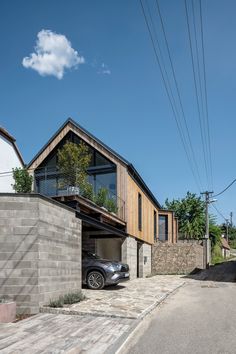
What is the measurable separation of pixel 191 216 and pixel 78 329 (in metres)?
41.3

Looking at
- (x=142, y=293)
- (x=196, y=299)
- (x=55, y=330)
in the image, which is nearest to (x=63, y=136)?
(x=142, y=293)

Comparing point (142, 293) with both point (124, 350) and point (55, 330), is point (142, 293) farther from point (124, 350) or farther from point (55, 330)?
point (124, 350)

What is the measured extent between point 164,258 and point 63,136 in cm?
1309

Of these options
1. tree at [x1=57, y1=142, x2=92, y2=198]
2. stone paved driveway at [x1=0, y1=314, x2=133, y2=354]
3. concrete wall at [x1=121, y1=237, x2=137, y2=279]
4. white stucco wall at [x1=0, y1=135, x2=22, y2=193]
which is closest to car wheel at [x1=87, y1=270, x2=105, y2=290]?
tree at [x1=57, y1=142, x2=92, y2=198]

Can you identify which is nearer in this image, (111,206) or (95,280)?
(95,280)

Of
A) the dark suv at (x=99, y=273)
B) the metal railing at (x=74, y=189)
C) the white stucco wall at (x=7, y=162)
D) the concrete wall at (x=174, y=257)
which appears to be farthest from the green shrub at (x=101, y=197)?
the concrete wall at (x=174, y=257)

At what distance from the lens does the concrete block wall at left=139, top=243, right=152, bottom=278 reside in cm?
2578

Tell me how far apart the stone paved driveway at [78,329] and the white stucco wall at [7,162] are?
7.52 meters

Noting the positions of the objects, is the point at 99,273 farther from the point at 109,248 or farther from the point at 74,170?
the point at 109,248

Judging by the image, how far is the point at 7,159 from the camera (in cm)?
1948

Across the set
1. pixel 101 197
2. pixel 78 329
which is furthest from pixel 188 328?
pixel 101 197

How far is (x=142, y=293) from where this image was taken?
1440 centimetres

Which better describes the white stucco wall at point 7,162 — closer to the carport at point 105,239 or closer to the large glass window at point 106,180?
the carport at point 105,239

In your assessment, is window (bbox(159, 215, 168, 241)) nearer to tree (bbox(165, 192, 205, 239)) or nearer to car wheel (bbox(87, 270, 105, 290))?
tree (bbox(165, 192, 205, 239))
